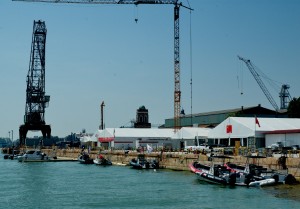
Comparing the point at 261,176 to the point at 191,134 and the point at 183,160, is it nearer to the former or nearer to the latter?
the point at 183,160

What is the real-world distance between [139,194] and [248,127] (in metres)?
33.8

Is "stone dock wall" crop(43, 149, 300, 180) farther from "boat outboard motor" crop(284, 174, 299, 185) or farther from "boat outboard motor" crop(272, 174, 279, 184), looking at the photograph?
"boat outboard motor" crop(272, 174, 279, 184)

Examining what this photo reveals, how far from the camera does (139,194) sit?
145 feet

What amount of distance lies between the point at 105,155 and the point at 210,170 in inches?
1814

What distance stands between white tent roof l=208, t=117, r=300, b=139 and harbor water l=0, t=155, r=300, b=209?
18453mm

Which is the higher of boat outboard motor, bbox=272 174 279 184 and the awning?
the awning

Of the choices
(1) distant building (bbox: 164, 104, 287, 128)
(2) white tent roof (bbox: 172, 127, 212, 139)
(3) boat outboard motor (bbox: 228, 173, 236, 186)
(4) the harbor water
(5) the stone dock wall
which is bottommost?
(4) the harbor water

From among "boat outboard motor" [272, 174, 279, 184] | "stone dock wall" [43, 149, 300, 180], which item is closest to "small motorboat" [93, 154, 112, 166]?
"stone dock wall" [43, 149, 300, 180]

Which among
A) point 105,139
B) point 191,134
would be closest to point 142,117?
point 105,139

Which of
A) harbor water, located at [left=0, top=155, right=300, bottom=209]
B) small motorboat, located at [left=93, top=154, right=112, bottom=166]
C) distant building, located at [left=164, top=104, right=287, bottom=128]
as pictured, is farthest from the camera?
distant building, located at [left=164, top=104, right=287, bottom=128]

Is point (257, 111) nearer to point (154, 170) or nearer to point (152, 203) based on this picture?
point (154, 170)

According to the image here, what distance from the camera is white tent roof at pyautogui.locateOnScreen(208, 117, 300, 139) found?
241ft

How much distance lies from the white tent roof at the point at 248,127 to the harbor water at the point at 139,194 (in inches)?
727

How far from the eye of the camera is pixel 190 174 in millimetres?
Result: 61375
